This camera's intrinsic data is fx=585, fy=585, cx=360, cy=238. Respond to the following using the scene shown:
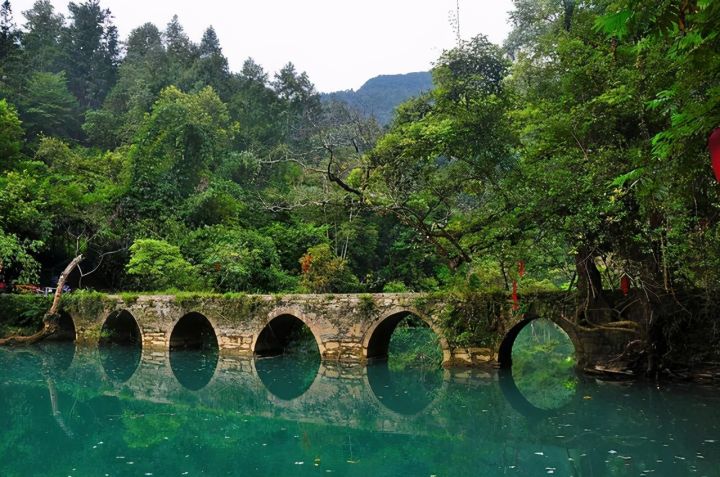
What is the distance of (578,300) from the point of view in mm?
11836

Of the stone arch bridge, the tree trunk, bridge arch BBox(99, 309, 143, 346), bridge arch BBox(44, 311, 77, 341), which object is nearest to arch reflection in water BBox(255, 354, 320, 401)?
the stone arch bridge

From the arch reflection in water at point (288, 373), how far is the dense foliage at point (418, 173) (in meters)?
3.70

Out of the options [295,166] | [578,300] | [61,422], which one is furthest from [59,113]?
[578,300]

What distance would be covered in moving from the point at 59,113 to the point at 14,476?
93.9 ft

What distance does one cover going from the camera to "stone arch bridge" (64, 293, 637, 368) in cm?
1220

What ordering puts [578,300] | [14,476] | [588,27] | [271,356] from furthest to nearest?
[271,356], [578,300], [588,27], [14,476]

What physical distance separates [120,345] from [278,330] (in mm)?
5440

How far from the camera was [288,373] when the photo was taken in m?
13.8

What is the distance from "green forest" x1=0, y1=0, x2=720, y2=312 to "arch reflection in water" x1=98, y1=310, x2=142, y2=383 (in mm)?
1417

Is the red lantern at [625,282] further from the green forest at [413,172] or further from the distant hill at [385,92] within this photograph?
the distant hill at [385,92]

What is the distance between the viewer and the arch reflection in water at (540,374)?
10.6 meters

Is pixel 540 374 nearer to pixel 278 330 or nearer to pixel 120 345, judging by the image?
pixel 278 330

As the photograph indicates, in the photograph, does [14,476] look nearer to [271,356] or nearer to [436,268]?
[271,356]

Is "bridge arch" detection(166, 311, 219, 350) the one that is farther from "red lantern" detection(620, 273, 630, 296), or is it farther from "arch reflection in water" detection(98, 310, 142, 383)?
"red lantern" detection(620, 273, 630, 296)
